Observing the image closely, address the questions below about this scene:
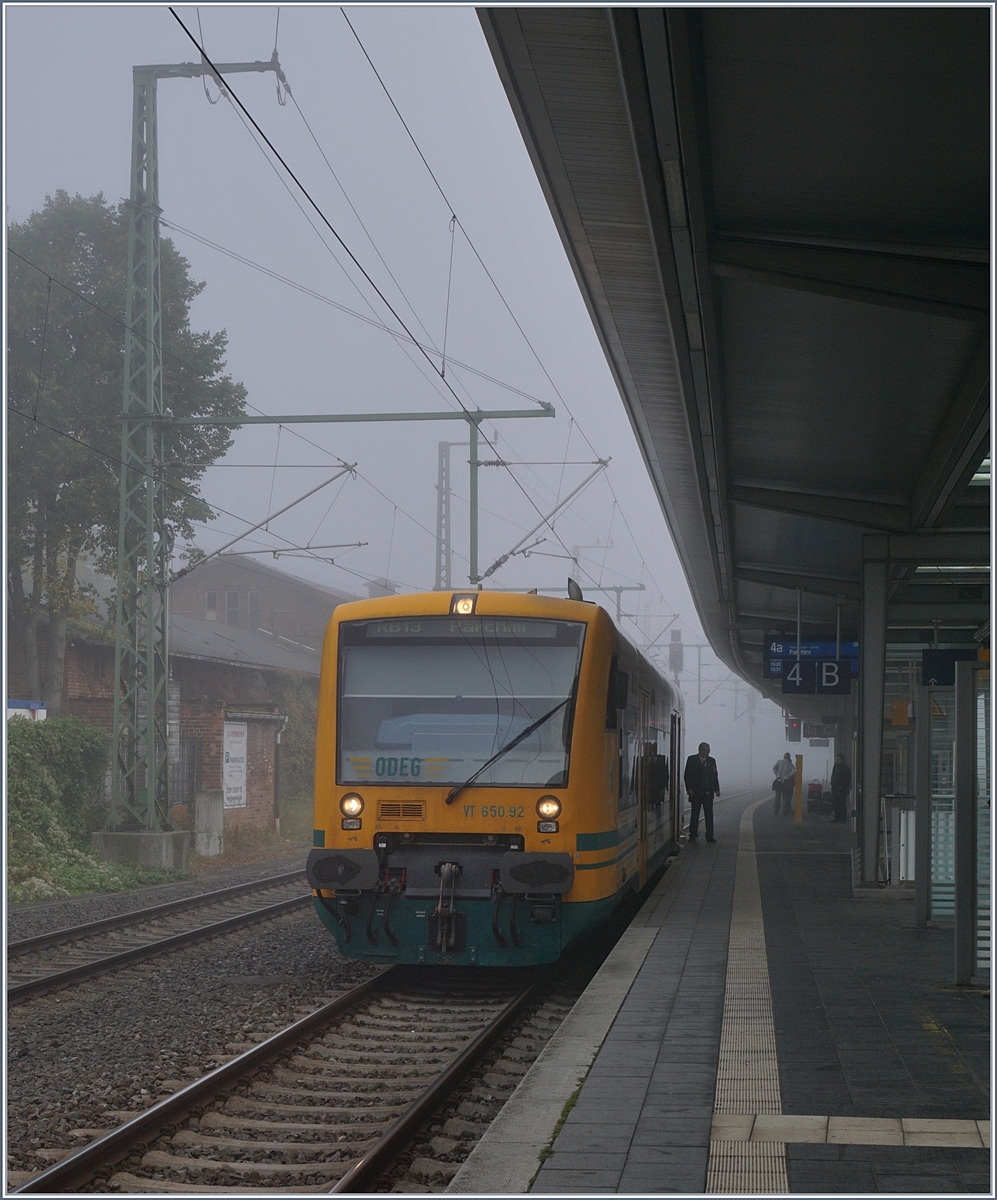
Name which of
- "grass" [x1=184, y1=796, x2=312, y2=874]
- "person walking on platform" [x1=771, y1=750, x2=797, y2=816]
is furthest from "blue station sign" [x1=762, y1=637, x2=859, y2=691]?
"person walking on platform" [x1=771, y1=750, x2=797, y2=816]

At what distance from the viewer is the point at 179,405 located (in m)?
32.4

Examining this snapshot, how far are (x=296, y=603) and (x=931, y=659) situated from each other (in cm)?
4492

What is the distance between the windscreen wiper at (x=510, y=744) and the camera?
9172 millimetres

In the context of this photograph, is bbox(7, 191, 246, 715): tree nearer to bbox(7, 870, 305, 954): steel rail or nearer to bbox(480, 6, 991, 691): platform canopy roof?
bbox(7, 870, 305, 954): steel rail

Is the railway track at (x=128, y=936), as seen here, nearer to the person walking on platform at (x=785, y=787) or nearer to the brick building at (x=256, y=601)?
the person walking on platform at (x=785, y=787)

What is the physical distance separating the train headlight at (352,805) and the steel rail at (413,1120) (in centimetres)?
183

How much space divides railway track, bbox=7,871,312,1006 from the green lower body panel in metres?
2.41

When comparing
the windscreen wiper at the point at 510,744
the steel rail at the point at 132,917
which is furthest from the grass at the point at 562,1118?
the steel rail at the point at 132,917

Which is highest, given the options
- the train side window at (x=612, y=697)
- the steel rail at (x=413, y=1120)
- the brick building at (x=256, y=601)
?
the brick building at (x=256, y=601)

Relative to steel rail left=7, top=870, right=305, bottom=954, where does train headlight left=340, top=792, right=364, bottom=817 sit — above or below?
above

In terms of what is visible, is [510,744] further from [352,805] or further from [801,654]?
[801,654]

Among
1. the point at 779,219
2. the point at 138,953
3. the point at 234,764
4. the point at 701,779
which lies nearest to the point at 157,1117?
the point at 138,953

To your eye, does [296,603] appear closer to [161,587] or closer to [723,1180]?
[161,587]

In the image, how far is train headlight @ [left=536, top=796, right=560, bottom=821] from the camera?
29.9 ft
